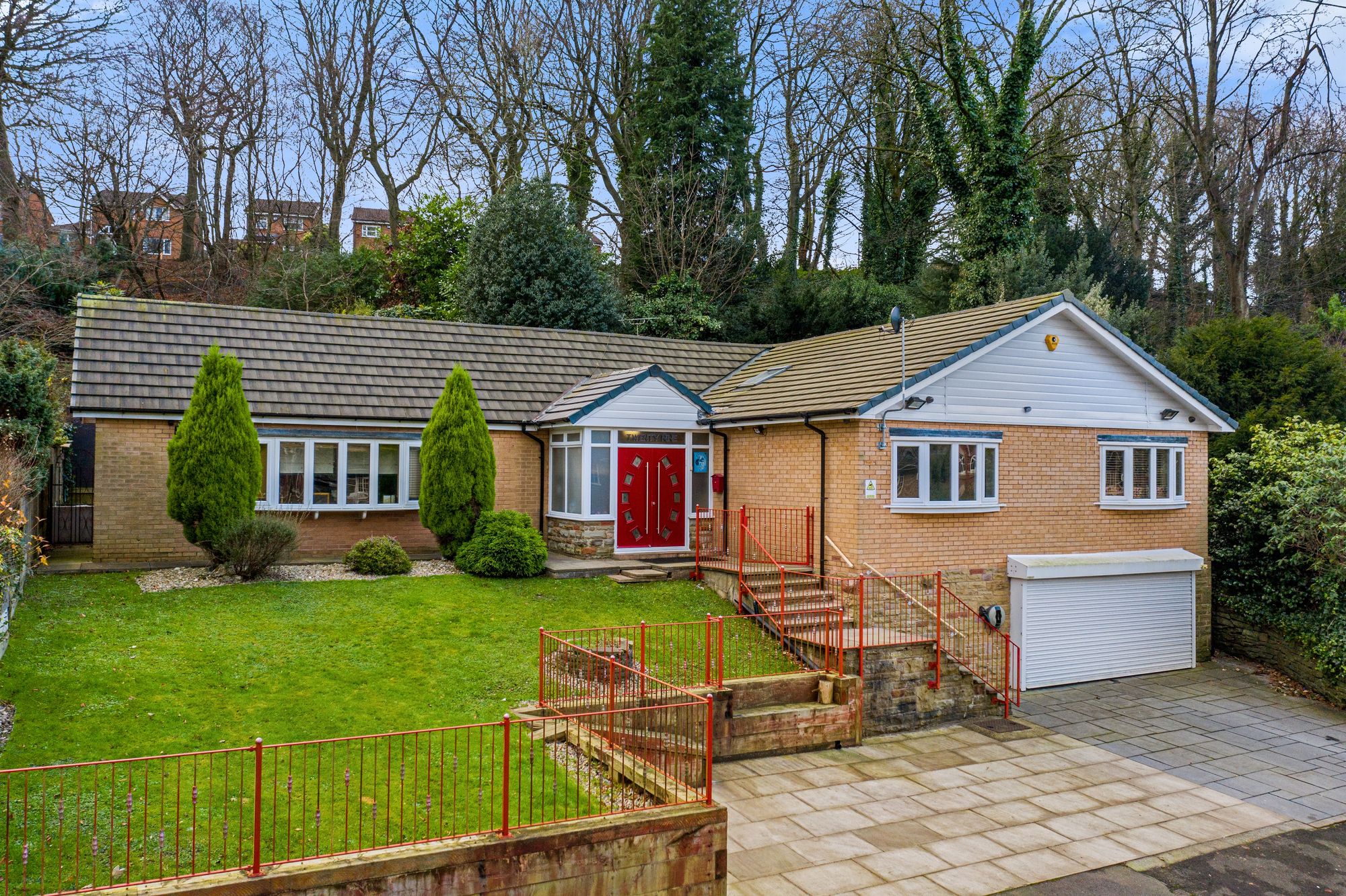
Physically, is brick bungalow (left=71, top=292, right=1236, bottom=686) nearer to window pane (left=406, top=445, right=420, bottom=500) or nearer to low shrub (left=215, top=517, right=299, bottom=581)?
window pane (left=406, top=445, right=420, bottom=500)

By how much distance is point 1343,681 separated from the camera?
15602 millimetres

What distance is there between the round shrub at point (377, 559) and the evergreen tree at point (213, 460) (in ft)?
5.99

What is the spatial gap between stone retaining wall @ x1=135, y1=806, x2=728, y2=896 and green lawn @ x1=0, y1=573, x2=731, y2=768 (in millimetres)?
2777

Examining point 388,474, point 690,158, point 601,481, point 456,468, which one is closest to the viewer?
point 456,468

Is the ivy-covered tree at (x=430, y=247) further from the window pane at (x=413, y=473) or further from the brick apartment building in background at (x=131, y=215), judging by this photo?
the window pane at (x=413, y=473)

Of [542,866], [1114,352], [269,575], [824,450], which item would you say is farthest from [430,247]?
[542,866]

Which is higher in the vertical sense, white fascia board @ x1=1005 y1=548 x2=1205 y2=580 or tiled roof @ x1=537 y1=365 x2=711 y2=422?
tiled roof @ x1=537 y1=365 x2=711 y2=422

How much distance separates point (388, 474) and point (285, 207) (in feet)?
68.0

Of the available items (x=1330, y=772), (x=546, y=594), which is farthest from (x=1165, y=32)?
(x=546, y=594)

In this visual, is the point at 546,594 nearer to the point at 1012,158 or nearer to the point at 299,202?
the point at 1012,158

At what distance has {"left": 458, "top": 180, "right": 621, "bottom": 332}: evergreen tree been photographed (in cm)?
2731

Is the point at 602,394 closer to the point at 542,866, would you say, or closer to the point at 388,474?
the point at 388,474

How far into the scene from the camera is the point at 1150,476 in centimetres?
1794

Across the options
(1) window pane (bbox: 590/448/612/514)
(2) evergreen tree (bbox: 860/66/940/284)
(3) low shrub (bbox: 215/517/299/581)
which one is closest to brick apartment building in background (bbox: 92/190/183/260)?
(3) low shrub (bbox: 215/517/299/581)
